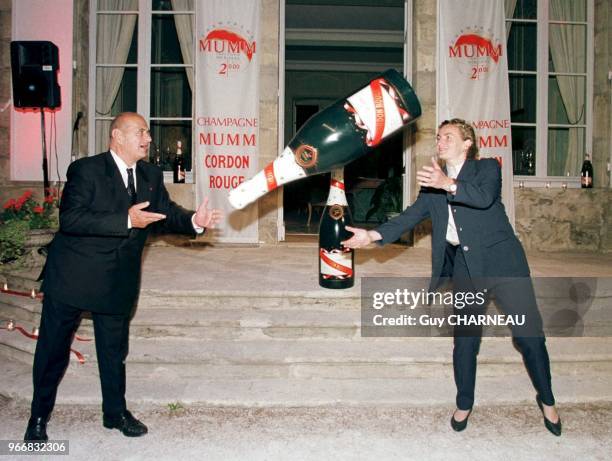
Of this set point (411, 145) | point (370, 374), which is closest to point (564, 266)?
point (411, 145)

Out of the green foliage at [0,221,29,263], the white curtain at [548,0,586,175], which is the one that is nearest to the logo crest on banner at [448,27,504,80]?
the white curtain at [548,0,586,175]

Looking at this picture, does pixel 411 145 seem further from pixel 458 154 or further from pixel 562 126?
pixel 458 154

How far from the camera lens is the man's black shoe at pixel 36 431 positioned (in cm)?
222

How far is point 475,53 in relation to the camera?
5488 mm

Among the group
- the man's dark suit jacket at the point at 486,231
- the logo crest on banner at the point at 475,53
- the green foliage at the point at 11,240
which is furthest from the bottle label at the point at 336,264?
the logo crest on banner at the point at 475,53

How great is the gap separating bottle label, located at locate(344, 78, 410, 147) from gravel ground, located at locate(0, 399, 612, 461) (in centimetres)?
144

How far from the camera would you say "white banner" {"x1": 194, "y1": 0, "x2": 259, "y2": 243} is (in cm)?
551

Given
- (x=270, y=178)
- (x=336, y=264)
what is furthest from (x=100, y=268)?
(x=336, y=264)

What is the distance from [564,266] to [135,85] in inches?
203

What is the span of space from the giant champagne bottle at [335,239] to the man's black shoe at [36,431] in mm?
1899

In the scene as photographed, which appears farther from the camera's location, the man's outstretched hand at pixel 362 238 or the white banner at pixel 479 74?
the white banner at pixel 479 74

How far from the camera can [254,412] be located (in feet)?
8.49

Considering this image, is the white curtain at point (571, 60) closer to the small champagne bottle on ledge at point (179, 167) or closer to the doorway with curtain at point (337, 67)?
the doorway with curtain at point (337, 67)
